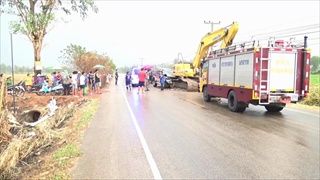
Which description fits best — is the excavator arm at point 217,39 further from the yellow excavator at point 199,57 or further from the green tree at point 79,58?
the green tree at point 79,58

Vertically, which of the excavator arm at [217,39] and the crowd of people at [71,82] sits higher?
the excavator arm at [217,39]

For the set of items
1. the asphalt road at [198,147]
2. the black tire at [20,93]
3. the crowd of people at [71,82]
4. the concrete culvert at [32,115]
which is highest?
the crowd of people at [71,82]

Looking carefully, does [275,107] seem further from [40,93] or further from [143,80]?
[40,93]

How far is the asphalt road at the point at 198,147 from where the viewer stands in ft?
27.2

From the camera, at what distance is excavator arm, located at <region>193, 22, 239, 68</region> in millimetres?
25641

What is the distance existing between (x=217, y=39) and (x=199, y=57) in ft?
16.4

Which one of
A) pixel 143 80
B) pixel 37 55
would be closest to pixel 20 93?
pixel 37 55

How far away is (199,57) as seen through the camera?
32.8 m

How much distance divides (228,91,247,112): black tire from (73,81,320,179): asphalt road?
1.95m

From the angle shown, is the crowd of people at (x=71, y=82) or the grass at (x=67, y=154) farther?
the crowd of people at (x=71, y=82)

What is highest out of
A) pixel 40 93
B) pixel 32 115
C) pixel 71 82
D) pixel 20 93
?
pixel 71 82

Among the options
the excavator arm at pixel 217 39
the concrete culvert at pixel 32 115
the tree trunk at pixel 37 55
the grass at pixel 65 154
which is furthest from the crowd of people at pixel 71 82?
the grass at pixel 65 154

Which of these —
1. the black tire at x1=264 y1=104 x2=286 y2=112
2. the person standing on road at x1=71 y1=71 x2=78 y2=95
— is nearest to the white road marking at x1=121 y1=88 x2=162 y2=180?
the black tire at x1=264 y1=104 x2=286 y2=112

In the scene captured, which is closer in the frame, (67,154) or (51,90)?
(67,154)
